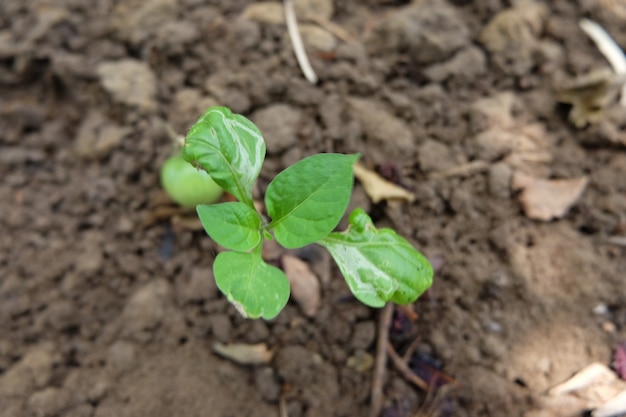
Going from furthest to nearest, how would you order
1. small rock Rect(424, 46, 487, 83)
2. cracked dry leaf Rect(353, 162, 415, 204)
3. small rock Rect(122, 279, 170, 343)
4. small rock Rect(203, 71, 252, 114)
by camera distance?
1. small rock Rect(424, 46, 487, 83)
2. small rock Rect(203, 71, 252, 114)
3. cracked dry leaf Rect(353, 162, 415, 204)
4. small rock Rect(122, 279, 170, 343)

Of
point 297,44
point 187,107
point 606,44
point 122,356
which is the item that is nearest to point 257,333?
point 122,356

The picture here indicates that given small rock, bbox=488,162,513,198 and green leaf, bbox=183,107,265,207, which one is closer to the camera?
green leaf, bbox=183,107,265,207

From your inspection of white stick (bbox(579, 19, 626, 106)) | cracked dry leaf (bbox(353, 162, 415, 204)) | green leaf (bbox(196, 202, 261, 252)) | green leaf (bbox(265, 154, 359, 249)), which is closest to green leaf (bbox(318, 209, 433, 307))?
green leaf (bbox(265, 154, 359, 249))

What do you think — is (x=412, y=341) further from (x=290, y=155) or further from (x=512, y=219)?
(x=290, y=155)

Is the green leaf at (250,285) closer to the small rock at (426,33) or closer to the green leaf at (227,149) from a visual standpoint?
the green leaf at (227,149)

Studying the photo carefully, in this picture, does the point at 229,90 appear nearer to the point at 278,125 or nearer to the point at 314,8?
the point at 278,125

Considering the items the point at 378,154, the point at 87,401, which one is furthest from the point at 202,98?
the point at 87,401

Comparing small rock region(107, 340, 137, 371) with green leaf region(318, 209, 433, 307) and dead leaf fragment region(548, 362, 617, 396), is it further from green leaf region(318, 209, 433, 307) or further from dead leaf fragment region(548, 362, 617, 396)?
dead leaf fragment region(548, 362, 617, 396)
